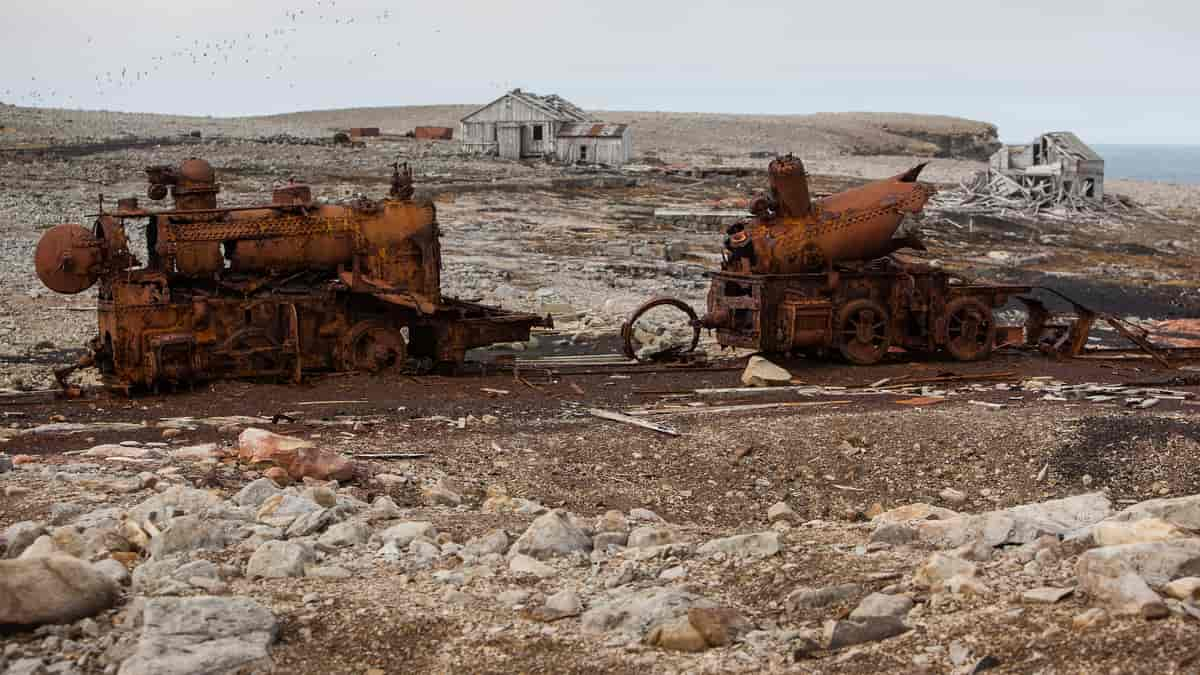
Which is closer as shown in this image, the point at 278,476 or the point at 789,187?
the point at 278,476

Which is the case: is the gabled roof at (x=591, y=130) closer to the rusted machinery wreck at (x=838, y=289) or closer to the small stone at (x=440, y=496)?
the rusted machinery wreck at (x=838, y=289)

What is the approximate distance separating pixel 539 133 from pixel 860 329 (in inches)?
1563

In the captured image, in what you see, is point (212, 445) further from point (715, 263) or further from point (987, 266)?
point (987, 266)

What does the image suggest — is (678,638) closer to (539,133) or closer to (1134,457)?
(1134,457)

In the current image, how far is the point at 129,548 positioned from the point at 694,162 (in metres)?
60.0

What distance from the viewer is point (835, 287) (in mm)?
17406

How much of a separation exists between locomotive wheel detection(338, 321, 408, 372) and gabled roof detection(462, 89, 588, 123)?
4019 centimetres

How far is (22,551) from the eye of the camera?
26.1ft

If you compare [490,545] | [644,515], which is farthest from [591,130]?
[490,545]

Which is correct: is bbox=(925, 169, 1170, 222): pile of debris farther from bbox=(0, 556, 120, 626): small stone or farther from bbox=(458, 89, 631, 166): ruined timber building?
bbox=(0, 556, 120, 626): small stone

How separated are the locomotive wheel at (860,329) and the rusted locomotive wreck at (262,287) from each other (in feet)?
12.5

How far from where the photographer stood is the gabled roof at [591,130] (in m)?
54.7

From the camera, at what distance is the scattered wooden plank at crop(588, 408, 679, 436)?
12836 mm

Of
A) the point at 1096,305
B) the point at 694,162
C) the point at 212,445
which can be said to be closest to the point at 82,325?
the point at 212,445
